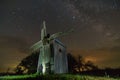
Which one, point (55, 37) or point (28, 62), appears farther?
point (28, 62)

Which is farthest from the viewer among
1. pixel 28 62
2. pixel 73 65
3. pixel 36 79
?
pixel 28 62

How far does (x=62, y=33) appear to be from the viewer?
42594 mm

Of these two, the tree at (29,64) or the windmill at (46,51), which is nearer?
the windmill at (46,51)

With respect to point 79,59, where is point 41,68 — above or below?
below

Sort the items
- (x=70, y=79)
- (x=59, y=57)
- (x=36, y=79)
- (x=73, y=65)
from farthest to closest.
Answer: (x=73, y=65)
(x=59, y=57)
(x=36, y=79)
(x=70, y=79)

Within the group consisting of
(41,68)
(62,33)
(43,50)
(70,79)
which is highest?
(62,33)

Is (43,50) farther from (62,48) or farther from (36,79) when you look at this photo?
(36,79)

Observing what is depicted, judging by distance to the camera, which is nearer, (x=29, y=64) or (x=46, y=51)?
(x=46, y=51)

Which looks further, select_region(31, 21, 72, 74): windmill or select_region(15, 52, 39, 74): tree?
select_region(15, 52, 39, 74): tree

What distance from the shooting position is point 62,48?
1724 inches

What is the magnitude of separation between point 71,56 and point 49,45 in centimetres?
2894

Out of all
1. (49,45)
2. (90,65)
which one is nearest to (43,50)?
(49,45)

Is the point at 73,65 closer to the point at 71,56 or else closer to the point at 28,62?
the point at 71,56

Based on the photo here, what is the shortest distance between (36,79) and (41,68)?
51.5 ft
